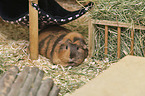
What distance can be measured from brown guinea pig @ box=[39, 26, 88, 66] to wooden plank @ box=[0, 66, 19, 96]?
4.40 feet

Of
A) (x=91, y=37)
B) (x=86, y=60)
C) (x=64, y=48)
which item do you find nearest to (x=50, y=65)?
(x=64, y=48)

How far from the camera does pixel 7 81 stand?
235 centimetres

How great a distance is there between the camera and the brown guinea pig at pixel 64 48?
3.80m

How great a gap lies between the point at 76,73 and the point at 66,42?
496 mm

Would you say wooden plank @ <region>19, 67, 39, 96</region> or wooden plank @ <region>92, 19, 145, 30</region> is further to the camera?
wooden plank @ <region>92, 19, 145, 30</region>

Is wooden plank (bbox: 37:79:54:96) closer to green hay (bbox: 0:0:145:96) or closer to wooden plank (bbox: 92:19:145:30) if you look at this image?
green hay (bbox: 0:0:145:96)

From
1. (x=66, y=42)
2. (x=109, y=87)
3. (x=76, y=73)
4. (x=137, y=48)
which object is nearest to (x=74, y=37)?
(x=66, y=42)

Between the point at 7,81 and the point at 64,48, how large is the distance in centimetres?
157

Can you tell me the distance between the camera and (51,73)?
12.0 feet

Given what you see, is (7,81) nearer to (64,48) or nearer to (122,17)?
(64,48)

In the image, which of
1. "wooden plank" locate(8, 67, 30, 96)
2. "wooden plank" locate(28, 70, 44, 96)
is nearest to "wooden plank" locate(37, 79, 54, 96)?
"wooden plank" locate(28, 70, 44, 96)

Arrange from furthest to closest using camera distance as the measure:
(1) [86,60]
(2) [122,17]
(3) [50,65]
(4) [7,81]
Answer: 1. (1) [86,60]
2. (3) [50,65]
3. (2) [122,17]
4. (4) [7,81]

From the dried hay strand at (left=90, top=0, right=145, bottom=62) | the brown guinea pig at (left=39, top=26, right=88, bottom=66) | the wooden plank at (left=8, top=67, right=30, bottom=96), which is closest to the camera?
the wooden plank at (left=8, top=67, right=30, bottom=96)

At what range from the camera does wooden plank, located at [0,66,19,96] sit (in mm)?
2234
